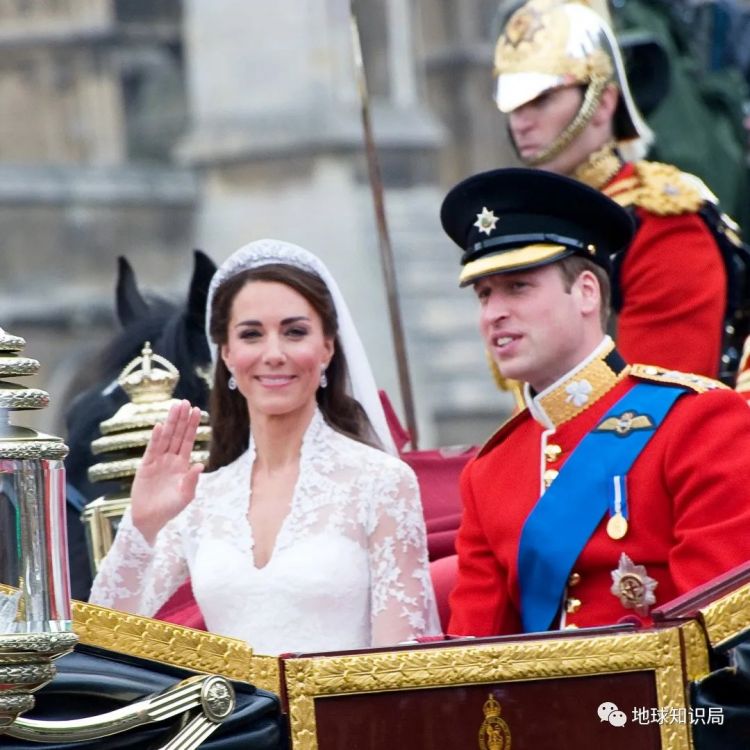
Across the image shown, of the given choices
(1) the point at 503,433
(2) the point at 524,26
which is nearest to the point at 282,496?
(1) the point at 503,433

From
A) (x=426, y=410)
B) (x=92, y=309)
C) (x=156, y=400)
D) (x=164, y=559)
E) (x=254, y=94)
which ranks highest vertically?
(x=254, y=94)

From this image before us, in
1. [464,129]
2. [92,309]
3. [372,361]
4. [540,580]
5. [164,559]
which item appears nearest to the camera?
[540,580]

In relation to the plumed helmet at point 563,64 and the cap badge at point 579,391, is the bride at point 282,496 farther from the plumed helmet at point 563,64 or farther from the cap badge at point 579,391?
the plumed helmet at point 563,64

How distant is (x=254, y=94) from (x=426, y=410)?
2.84 m

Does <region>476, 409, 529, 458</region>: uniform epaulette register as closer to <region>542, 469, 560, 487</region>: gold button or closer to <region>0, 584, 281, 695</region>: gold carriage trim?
<region>542, 469, 560, 487</region>: gold button

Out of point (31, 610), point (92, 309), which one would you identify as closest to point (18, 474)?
point (31, 610)

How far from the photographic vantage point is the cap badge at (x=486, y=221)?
4.50m

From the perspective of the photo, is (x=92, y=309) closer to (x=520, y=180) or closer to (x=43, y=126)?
(x=43, y=126)

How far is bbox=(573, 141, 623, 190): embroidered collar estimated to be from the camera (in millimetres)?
5699

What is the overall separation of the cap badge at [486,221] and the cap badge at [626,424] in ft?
1.23

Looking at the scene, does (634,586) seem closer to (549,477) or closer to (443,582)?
(549,477)

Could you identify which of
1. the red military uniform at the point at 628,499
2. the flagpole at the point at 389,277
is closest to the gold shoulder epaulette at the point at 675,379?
the red military uniform at the point at 628,499

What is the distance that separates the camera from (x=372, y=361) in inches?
627

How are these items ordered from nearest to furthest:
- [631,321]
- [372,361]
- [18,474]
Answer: [18,474] → [631,321] → [372,361]
